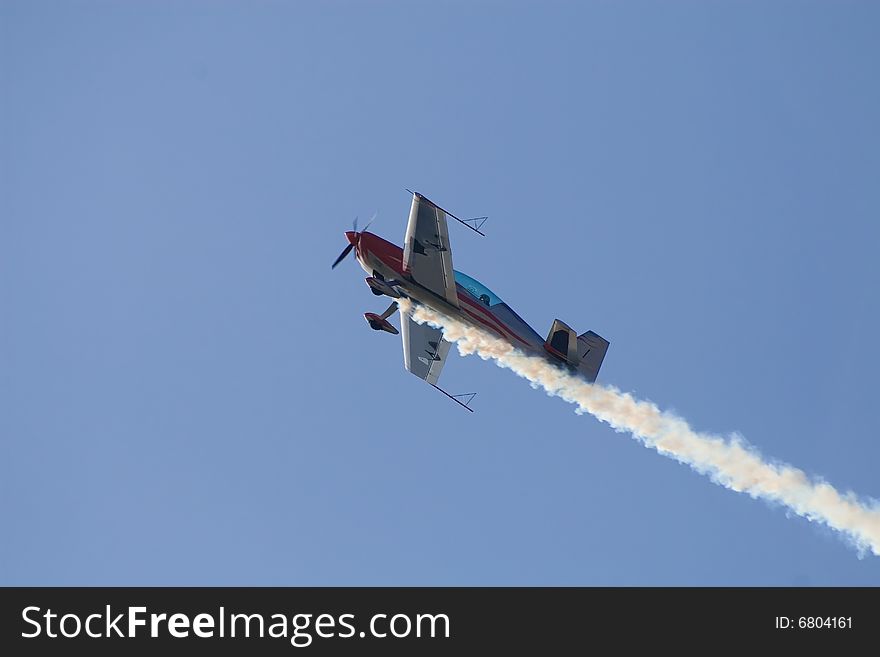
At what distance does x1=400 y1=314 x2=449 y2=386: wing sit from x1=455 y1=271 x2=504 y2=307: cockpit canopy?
11.5 feet

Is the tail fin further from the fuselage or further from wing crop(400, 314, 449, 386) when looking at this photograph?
wing crop(400, 314, 449, 386)

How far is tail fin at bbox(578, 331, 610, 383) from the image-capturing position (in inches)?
1949

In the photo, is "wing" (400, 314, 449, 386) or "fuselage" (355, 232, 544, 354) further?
"wing" (400, 314, 449, 386)

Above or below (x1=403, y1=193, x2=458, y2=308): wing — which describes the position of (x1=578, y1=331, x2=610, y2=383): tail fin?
below

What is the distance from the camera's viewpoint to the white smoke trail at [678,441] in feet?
148

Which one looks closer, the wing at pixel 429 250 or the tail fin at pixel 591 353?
the wing at pixel 429 250

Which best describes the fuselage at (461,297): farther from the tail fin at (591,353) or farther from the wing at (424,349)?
the wing at (424,349)

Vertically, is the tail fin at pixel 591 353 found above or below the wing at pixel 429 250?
below

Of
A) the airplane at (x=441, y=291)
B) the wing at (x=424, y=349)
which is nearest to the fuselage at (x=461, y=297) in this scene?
the airplane at (x=441, y=291)

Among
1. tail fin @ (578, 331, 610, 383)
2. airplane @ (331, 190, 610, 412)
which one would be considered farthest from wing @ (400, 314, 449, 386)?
tail fin @ (578, 331, 610, 383)

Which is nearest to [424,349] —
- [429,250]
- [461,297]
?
[461,297]

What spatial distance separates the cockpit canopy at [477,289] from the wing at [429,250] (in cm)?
59
